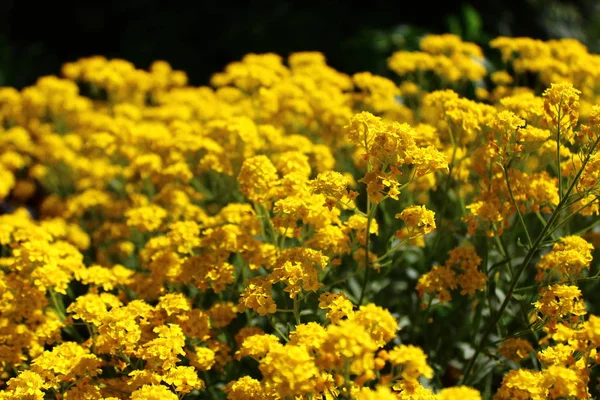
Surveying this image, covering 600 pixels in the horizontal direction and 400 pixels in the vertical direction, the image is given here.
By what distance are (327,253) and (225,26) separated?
6075 millimetres

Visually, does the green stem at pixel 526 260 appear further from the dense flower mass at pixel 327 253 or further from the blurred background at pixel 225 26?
the blurred background at pixel 225 26

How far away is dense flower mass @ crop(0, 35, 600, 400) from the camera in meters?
2.65

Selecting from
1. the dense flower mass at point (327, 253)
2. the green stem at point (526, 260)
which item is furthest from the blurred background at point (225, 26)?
the green stem at point (526, 260)

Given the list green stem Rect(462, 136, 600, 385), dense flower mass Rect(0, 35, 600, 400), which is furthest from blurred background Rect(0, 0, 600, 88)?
green stem Rect(462, 136, 600, 385)

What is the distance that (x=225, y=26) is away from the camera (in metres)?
8.80

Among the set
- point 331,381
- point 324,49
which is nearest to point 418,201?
point 331,381

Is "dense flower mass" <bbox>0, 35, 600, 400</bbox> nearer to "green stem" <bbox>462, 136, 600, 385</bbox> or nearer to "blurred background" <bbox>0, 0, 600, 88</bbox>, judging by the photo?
"green stem" <bbox>462, 136, 600, 385</bbox>

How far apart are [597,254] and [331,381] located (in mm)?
2152

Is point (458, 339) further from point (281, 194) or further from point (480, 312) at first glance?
point (281, 194)

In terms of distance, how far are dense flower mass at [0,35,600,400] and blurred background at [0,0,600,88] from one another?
121 inches

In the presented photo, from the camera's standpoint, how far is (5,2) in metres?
9.49

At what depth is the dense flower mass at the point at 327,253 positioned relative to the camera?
2.65 metres

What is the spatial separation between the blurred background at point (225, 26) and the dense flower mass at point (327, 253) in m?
3.08

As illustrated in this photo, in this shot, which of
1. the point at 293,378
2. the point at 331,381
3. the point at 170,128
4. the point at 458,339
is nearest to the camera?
the point at 293,378
